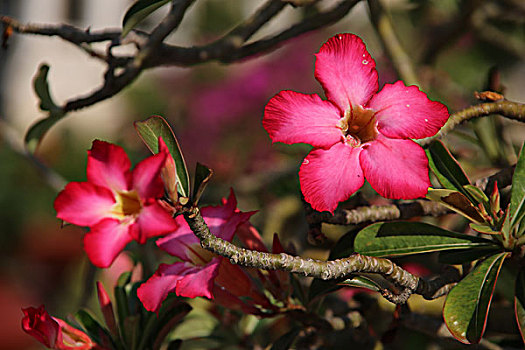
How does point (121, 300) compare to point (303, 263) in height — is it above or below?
below

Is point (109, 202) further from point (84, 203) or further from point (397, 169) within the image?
point (397, 169)

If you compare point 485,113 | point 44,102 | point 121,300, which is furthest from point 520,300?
point 44,102

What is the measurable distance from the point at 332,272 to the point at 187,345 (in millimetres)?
441

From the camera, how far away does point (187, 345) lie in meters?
0.77

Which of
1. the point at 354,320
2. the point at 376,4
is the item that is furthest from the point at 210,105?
the point at 354,320

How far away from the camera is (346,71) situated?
0.44 meters

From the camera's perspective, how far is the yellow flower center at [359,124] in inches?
17.3

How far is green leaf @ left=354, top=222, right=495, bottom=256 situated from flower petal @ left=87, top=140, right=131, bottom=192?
7.5 inches

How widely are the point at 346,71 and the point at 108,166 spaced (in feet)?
0.64

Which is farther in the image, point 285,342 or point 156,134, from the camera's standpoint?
point 285,342

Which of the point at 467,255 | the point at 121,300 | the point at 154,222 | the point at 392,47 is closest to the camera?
the point at 154,222

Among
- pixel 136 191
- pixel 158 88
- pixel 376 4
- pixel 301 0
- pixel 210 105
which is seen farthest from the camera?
pixel 158 88

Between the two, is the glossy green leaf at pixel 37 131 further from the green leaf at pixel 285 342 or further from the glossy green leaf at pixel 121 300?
the green leaf at pixel 285 342

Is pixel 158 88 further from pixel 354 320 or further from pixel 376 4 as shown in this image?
pixel 354 320
